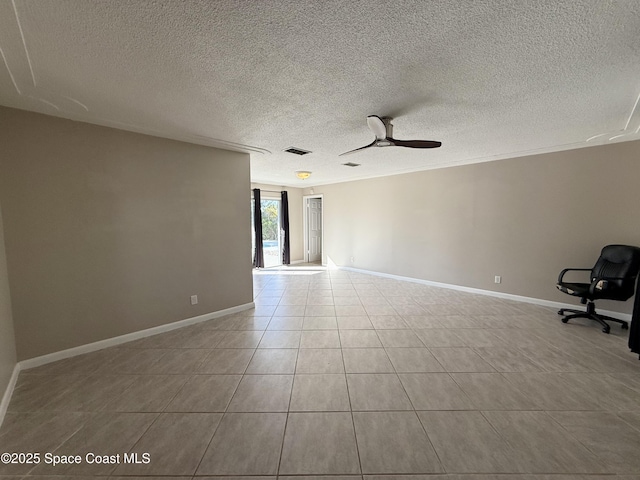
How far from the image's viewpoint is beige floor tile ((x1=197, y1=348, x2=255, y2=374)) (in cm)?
221

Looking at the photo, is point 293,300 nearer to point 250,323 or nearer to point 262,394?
point 250,323

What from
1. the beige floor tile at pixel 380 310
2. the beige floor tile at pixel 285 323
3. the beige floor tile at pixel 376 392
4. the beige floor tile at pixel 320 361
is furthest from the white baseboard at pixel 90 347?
the beige floor tile at pixel 376 392

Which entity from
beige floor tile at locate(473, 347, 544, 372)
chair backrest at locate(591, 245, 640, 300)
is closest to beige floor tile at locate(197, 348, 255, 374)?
beige floor tile at locate(473, 347, 544, 372)

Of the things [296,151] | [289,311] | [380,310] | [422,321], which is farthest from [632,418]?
[296,151]

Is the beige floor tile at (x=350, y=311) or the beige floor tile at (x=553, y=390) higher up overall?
the beige floor tile at (x=350, y=311)

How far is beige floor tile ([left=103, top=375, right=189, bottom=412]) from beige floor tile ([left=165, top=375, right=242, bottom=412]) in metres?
0.07

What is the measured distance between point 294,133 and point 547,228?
4005mm

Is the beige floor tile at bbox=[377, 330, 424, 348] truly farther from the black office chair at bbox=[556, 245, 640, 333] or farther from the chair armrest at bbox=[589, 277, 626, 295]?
the chair armrest at bbox=[589, 277, 626, 295]

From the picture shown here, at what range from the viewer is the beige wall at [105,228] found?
2170mm

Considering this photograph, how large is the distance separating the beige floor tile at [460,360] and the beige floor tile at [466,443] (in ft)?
1.86

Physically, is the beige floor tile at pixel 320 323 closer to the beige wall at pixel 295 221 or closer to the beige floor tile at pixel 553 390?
the beige floor tile at pixel 553 390

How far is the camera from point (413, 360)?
7.69 ft

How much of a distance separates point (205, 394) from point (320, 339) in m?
1.27

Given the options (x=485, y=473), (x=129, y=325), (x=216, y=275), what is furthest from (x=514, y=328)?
(x=129, y=325)
